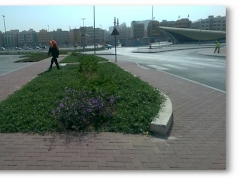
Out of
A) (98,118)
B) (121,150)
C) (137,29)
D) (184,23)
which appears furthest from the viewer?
(137,29)

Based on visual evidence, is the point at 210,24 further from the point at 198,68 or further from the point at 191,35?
the point at 198,68

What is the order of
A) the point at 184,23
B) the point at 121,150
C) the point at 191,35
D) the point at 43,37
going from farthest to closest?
the point at 184,23
the point at 43,37
the point at 191,35
the point at 121,150

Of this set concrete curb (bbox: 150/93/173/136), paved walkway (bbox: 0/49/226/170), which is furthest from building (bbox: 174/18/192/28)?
paved walkway (bbox: 0/49/226/170)

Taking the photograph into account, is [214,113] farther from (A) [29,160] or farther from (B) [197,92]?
(A) [29,160]

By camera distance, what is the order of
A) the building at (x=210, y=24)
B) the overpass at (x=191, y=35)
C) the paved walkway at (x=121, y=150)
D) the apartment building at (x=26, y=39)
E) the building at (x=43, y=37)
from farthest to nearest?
1. the apartment building at (x=26, y=39)
2. the building at (x=210, y=24)
3. the building at (x=43, y=37)
4. the overpass at (x=191, y=35)
5. the paved walkway at (x=121, y=150)

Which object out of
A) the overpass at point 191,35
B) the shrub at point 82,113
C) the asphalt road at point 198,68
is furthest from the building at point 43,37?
the shrub at point 82,113

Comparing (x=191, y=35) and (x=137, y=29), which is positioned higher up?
(x=137, y=29)

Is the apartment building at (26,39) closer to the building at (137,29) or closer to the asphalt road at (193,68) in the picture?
the building at (137,29)

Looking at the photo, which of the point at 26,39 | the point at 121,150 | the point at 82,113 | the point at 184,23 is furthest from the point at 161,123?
A: the point at 184,23

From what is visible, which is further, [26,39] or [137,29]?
[137,29]

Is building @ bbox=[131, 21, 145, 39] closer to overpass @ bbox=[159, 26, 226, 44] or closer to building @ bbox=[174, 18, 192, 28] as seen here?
building @ bbox=[174, 18, 192, 28]

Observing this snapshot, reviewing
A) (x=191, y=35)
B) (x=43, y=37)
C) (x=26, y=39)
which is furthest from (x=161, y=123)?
(x=26, y=39)

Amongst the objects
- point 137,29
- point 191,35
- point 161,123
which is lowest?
point 161,123

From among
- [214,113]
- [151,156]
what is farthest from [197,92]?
[151,156]
